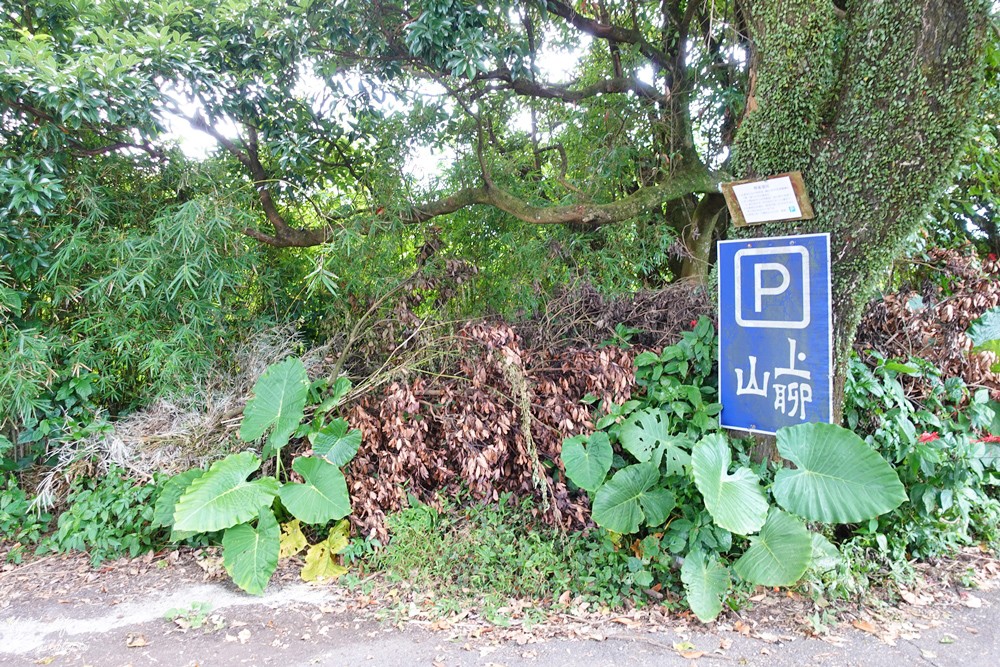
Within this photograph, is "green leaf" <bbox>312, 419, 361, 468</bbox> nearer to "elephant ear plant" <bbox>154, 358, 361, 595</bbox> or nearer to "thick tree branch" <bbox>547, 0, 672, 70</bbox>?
"elephant ear plant" <bbox>154, 358, 361, 595</bbox>

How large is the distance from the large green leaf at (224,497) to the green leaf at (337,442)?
0.35 m

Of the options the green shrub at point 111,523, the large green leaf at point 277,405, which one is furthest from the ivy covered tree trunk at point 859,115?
the green shrub at point 111,523

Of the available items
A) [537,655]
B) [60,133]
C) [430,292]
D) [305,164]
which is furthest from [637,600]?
[60,133]

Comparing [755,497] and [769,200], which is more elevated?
[769,200]

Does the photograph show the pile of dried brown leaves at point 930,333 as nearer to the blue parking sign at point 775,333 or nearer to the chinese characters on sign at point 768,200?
the blue parking sign at point 775,333

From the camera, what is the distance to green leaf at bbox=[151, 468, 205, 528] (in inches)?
146

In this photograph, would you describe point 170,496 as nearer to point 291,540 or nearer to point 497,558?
point 291,540

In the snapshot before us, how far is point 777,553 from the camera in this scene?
2873 millimetres

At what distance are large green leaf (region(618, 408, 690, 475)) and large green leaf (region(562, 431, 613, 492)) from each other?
0.38 ft

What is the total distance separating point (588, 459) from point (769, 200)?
5.68ft

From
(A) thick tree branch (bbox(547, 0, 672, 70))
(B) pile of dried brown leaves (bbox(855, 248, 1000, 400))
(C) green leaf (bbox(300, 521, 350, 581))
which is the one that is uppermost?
(A) thick tree branch (bbox(547, 0, 672, 70))

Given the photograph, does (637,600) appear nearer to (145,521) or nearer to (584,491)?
(584,491)

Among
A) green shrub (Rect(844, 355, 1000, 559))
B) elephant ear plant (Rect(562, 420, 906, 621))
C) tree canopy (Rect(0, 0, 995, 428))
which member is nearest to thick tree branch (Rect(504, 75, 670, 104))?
tree canopy (Rect(0, 0, 995, 428))

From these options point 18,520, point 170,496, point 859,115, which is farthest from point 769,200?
point 18,520
